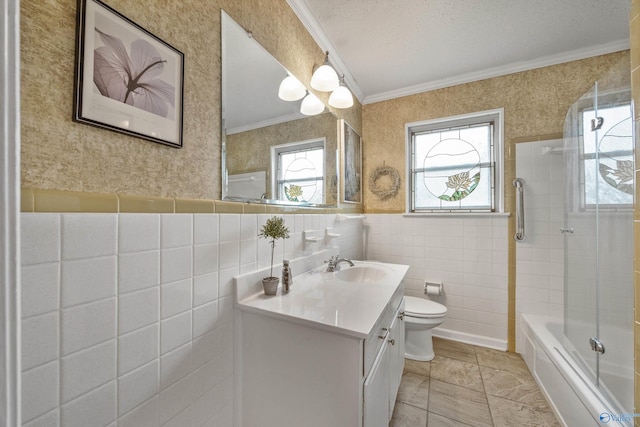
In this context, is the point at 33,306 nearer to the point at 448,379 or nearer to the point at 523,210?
the point at 448,379

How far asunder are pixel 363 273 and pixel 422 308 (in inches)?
25.1

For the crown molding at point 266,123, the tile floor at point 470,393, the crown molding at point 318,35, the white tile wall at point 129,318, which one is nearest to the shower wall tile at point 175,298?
the white tile wall at point 129,318

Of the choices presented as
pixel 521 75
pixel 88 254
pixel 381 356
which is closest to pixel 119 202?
pixel 88 254

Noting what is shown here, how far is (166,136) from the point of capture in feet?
2.66

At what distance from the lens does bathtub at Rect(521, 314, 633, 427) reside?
1093 millimetres

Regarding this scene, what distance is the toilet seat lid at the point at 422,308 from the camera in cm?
188

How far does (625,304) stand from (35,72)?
90.3 inches

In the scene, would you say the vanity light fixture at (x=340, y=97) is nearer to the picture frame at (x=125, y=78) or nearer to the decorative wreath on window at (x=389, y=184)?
the decorative wreath on window at (x=389, y=184)

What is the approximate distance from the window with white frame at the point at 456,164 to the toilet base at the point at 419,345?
111 centimetres

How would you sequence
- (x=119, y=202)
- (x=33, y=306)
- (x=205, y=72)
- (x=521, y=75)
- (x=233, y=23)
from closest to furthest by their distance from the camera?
1. (x=33, y=306)
2. (x=119, y=202)
3. (x=205, y=72)
4. (x=233, y=23)
5. (x=521, y=75)

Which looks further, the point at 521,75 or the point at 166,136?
the point at 521,75

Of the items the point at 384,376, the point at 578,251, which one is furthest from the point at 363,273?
the point at 578,251

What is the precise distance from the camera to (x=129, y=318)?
2.30 ft

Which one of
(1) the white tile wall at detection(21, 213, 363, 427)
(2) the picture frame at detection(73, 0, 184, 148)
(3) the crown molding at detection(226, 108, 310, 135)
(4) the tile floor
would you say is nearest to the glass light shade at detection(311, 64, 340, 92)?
(3) the crown molding at detection(226, 108, 310, 135)
